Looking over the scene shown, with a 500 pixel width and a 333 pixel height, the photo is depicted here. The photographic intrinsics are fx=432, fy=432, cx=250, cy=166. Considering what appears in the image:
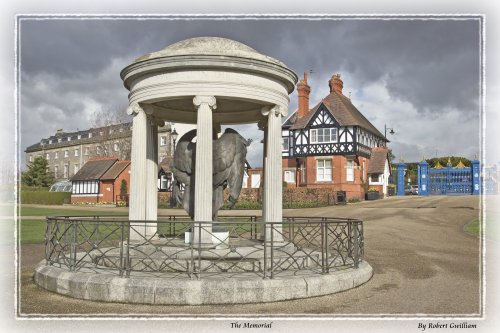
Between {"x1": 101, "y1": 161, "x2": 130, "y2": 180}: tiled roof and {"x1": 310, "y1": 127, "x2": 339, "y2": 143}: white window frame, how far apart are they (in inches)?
801

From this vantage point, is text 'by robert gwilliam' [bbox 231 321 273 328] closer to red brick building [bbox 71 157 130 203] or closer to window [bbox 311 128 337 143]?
window [bbox 311 128 337 143]

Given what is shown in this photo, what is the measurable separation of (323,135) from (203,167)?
1318 inches

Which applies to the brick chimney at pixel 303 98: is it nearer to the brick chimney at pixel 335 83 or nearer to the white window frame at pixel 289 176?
the brick chimney at pixel 335 83

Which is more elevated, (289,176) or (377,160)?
(377,160)

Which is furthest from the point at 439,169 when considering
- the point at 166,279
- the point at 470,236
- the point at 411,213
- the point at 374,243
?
the point at 166,279

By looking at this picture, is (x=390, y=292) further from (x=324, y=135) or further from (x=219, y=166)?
(x=324, y=135)

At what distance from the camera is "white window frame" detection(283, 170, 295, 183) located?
4559cm

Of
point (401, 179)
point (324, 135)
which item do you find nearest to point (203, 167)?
point (324, 135)

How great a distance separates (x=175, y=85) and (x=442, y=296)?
6310mm

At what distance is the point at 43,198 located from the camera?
44.8 m

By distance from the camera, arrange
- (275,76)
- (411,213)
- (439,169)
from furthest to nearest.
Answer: (439,169), (411,213), (275,76)

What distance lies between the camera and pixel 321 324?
571 centimetres

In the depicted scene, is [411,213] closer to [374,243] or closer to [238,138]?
[374,243]

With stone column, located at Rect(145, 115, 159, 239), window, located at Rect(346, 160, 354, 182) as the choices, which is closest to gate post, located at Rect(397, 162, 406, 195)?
window, located at Rect(346, 160, 354, 182)
